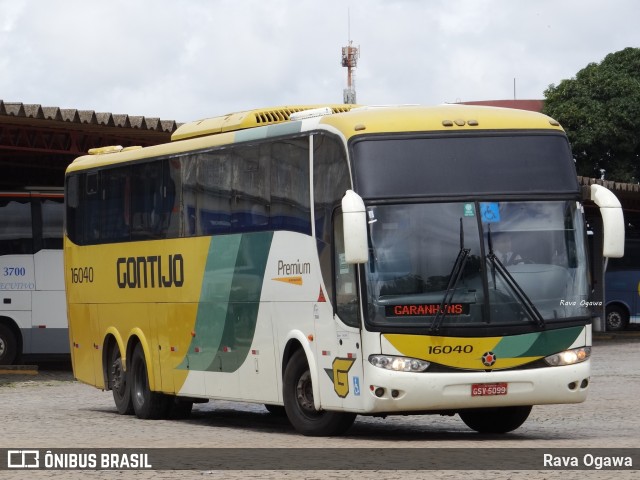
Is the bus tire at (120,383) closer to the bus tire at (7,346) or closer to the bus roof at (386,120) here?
the bus roof at (386,120)

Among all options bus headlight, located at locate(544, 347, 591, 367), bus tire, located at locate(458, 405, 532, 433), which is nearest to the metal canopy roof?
bus tire, located at locate(458, 405, 532, 433)

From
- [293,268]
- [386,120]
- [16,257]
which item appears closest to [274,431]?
[293,268]

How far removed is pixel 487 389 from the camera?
14188mm

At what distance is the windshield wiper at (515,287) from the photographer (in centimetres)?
1429

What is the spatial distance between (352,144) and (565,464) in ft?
13.3

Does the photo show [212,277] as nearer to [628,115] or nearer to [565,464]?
[565,464]

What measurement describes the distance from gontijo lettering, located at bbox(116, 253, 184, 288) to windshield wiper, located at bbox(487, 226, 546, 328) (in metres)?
5.17

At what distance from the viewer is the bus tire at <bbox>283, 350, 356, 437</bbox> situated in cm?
1511

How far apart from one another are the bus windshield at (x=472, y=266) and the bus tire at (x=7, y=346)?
1838 cm

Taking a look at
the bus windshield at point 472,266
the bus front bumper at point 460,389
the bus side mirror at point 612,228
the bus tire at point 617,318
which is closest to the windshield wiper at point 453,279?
the bus windshield at point 472,266

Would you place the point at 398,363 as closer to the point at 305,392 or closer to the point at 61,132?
the point at 305,392

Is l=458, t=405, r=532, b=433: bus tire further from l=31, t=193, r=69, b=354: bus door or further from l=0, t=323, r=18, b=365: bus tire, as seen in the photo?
l=0, t=323, r=18, b=365: bus tire

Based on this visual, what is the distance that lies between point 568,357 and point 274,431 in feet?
12.3

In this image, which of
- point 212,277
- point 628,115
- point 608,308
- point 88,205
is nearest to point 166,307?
point 212,277
